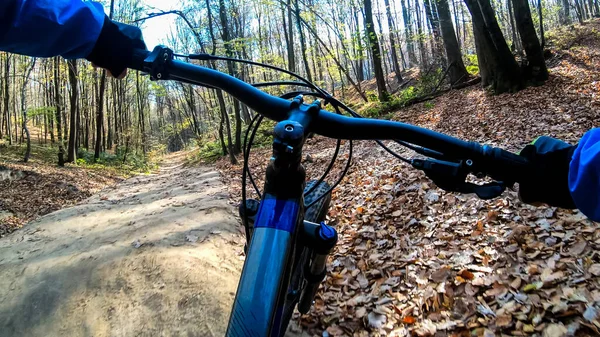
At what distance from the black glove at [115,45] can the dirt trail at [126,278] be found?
7.77 ft

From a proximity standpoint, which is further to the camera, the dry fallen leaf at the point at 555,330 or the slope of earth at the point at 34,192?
the slope of earth at the point at 34,192

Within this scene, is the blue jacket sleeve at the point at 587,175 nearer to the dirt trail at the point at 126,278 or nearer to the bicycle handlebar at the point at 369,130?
the bicycle handlebar at the point at 369,130

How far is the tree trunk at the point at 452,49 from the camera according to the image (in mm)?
12906

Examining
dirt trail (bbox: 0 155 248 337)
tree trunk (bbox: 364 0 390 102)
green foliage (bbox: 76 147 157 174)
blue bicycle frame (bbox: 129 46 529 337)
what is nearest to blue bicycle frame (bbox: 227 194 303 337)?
blue bicycle frame (bbox: 129 46 529 337)

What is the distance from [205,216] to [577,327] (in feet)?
15.5

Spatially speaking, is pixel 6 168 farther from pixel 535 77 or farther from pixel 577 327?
pixel 535 77

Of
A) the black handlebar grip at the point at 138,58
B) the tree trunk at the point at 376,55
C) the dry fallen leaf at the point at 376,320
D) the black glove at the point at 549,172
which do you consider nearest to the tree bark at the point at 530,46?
the tree trunk at the point at 376,55

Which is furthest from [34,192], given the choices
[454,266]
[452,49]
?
[452,49]

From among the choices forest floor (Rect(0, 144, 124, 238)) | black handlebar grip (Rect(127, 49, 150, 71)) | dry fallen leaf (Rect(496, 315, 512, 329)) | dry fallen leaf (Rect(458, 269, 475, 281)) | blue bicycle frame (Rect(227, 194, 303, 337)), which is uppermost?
black handlebar grip (Rect(127, 49, 150, 71))

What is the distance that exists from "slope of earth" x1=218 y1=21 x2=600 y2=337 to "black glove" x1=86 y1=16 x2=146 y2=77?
254cm

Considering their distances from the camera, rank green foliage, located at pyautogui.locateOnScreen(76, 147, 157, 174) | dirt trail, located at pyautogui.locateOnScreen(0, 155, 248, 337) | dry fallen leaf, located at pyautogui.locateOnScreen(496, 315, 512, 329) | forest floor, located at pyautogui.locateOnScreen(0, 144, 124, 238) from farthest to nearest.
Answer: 1. green foliage, located at pyautogui.locateOnScreen(76, 147, 157, 174)
2. forest floor, located at pyautogui.locateOnScreen(0, 144, 124, 238)
3. dirt trail, located at pyautogui.locateOnScreen(0, 155, 248, 337)
4. dry fallen leaf, located at pyautogui.locateOnScreen(496, 315, 512, 329)

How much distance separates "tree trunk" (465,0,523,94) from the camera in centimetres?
875

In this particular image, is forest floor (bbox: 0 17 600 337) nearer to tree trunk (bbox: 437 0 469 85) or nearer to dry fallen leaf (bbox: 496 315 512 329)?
dry fallen leaf (bbox: 496 315 512 329)

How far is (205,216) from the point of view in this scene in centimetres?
549
